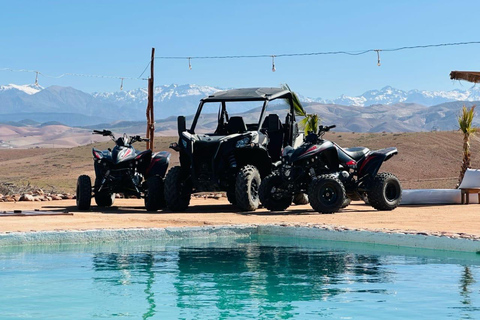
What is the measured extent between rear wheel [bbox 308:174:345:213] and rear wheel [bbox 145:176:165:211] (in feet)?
11.2

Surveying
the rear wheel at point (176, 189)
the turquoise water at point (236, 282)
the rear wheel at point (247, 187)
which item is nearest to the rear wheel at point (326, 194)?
the rear wheel at point (247, 187)

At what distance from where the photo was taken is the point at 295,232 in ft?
44.7

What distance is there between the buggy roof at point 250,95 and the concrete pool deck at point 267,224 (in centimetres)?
247

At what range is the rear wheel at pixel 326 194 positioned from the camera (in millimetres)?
17219

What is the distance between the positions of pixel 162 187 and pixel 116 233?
18.8ft

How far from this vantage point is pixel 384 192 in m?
18.2

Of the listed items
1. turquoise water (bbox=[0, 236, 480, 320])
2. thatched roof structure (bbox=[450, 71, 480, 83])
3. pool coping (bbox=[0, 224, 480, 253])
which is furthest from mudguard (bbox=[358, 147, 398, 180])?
thatched roof structure (bbox=[450, 71, 480, 83])

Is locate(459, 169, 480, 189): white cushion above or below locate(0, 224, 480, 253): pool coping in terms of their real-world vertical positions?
above

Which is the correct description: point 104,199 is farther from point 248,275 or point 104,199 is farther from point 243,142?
point 248,275

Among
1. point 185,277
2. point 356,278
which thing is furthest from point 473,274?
point 185,277

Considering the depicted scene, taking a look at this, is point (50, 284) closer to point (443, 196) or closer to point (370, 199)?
point (370, 199)

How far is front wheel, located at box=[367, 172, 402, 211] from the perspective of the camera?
18.1m

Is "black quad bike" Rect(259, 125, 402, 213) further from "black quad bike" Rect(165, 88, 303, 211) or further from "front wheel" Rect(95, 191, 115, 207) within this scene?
"front wheel" Rect(95, 191, 115, 207)

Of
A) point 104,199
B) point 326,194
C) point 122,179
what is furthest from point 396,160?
point 122,179
